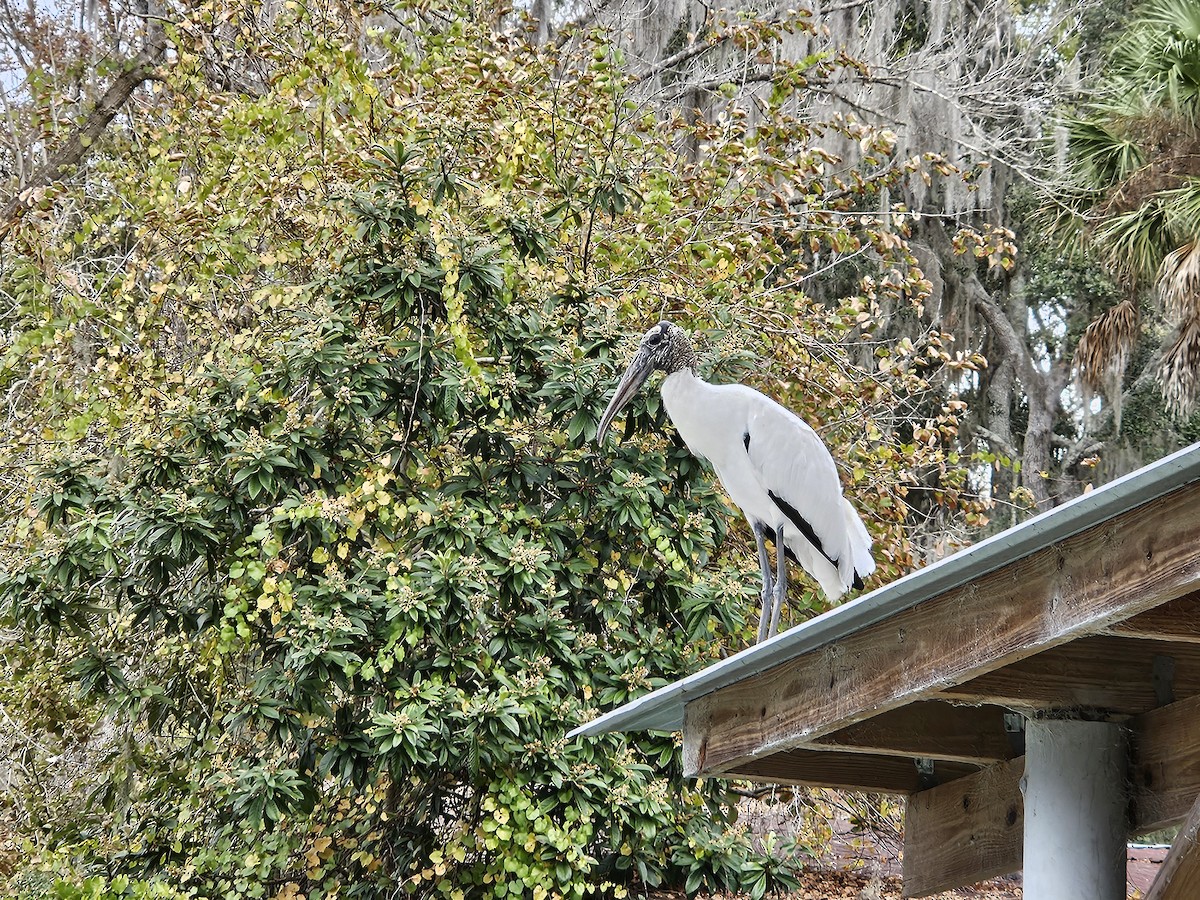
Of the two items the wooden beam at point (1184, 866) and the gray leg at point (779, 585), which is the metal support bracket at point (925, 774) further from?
the gray leg at point (779, 585)

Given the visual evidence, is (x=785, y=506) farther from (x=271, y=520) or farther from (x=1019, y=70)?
(x=1019, y=70)

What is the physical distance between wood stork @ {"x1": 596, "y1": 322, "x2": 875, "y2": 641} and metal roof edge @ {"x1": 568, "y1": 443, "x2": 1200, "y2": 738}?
232cm

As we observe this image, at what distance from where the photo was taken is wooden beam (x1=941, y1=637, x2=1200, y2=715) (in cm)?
244

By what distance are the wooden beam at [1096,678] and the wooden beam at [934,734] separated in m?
0.45

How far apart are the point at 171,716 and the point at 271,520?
200 centimetres

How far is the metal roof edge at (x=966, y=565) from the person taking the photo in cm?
167

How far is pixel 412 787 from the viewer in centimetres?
638

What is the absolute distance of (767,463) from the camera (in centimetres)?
536

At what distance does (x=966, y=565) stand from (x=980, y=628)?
142 millimetres

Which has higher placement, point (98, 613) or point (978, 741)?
point (98, 613)

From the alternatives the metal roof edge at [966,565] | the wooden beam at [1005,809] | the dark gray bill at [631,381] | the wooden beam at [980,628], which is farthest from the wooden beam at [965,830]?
the dark gray bill at [631,381]

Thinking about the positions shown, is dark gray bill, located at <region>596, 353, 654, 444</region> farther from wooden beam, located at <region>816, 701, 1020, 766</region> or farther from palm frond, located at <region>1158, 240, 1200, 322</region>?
palm frond, located at <region>1158, 240, 1200, 322</region>

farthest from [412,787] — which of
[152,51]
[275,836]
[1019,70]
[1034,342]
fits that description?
[1034,342]

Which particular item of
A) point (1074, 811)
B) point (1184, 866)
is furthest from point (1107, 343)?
point (1184, 866)
